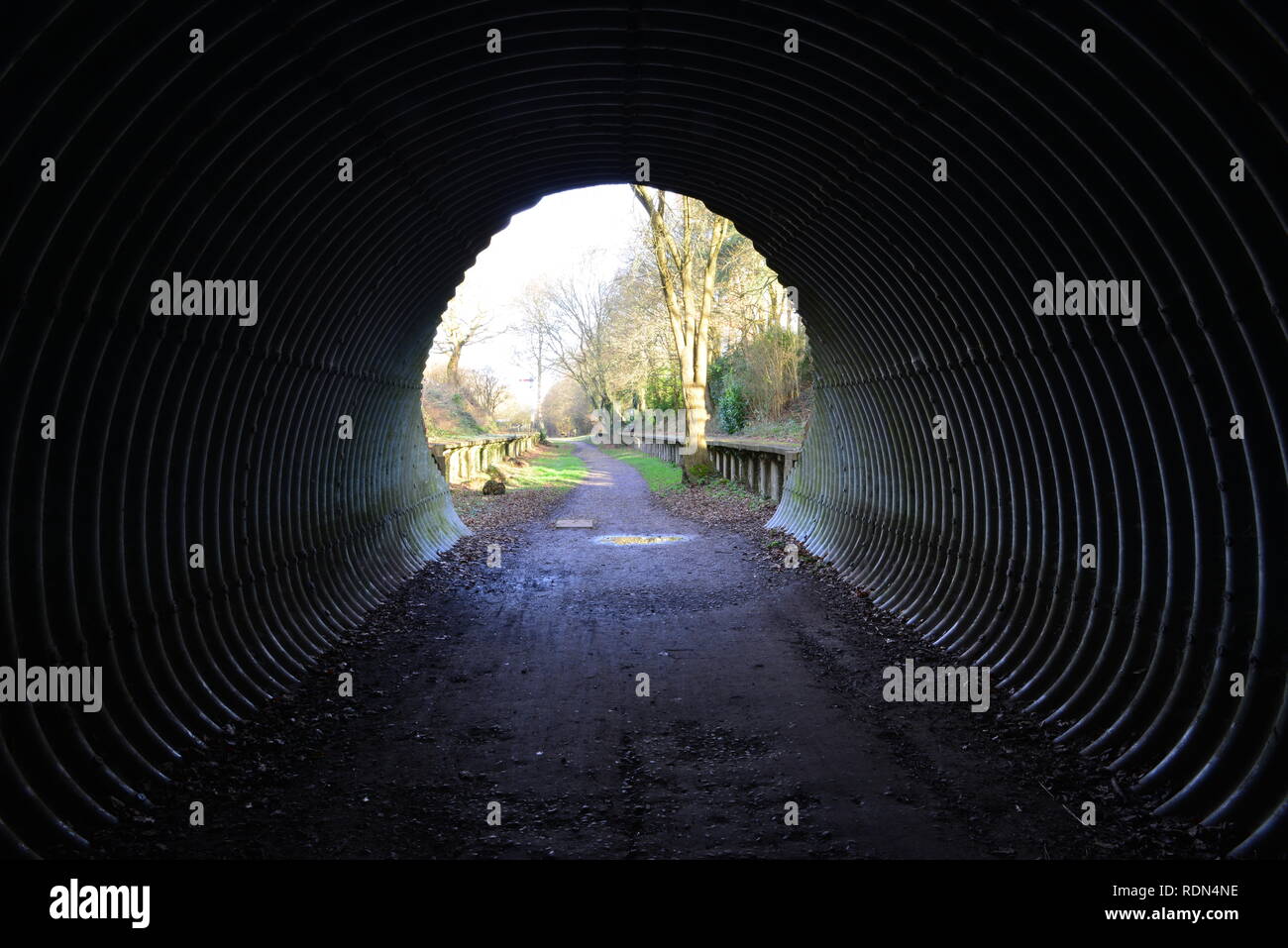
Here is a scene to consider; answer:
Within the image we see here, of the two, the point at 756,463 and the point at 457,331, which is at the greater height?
the point at 457,331

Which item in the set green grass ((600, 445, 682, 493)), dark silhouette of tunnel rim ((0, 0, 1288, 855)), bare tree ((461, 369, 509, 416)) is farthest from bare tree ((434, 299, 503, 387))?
dark silhouette of tunnel rim ((0, 0, 1288, 855))

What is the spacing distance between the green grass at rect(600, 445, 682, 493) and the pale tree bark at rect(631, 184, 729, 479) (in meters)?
1.39

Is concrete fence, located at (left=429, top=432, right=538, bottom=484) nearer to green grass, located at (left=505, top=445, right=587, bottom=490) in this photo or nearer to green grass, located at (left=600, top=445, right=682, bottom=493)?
green grass, located at (left=505, top=445, right=587, bottom=490)

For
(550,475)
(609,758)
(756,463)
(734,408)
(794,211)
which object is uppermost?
(794,211)

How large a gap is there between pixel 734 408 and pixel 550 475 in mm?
7764

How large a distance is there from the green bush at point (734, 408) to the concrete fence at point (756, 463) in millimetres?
7236

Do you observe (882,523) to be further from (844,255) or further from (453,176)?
(453,176)

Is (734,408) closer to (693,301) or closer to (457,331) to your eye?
(693,301)

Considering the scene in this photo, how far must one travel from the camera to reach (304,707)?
6.96 meters

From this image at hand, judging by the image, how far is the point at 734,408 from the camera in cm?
3703

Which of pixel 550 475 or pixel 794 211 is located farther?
pixel 550 475

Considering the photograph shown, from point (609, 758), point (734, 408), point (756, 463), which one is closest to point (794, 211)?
point (609, 758)

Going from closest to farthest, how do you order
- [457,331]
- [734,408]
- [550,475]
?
1. [550,475]
2. [734,408]
3. [457,331]
